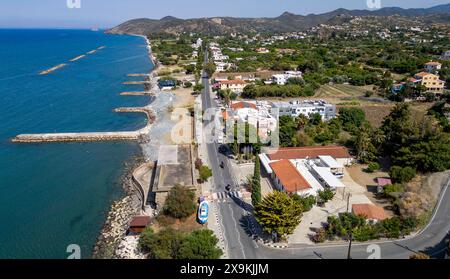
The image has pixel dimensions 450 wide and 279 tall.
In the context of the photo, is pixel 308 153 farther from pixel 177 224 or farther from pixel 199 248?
pixel 199 248

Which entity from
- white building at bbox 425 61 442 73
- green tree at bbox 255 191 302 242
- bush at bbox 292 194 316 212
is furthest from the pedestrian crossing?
white building at bbox 425 61 442 73

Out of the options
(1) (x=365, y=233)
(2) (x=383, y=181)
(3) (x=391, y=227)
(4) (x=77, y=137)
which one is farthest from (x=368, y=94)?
(4) (x=77, y=137)

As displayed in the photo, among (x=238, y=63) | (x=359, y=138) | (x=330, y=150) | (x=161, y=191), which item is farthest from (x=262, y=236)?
(x=238, y=63)

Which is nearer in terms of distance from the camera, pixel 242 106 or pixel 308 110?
pixel 308 110

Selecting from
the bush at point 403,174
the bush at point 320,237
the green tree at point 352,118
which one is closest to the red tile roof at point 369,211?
the bush at point 320,237

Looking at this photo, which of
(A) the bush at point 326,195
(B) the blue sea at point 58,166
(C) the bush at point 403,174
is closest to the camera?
(B) the blue sea at point 58,166

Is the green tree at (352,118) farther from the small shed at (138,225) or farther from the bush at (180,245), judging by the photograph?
the bush at (180,245)
